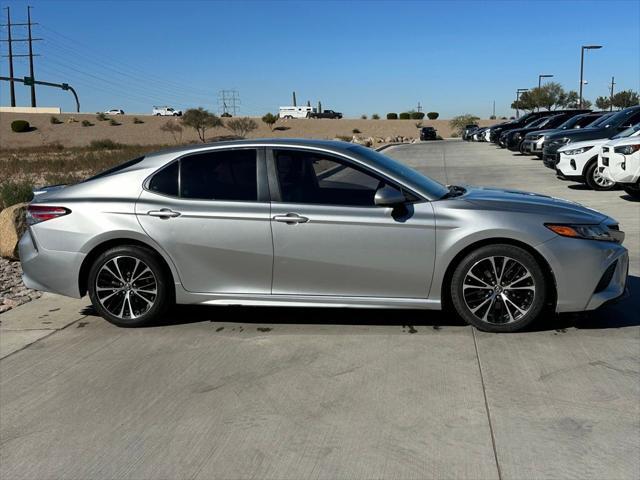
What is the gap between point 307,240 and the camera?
559 cm

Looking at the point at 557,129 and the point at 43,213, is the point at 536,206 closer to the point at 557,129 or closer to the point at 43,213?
the point at 43,213

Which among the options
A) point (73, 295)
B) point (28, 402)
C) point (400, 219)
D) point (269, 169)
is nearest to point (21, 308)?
point (73, 295)

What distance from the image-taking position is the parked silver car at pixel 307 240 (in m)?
5.45

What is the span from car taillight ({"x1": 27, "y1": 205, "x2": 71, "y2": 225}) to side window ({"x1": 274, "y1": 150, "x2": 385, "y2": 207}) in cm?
196

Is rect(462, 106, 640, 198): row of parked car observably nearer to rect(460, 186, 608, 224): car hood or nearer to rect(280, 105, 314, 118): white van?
rect(460, 186, 608, 224): car hood

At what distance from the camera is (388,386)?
460cm

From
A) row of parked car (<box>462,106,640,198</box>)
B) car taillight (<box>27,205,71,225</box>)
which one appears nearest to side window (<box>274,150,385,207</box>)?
car taillight (<box>27,205,71,225</box>)

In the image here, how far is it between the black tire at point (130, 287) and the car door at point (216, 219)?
0.65 ft

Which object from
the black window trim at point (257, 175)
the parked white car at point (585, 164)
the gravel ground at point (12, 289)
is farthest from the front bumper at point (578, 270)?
the parked white car at point (585, 164)

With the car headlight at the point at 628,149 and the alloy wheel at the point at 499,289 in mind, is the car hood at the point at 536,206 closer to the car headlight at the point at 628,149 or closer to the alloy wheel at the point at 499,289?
the alloy wheel at the point at 499,289

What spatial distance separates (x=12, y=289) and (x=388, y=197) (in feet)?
16.4

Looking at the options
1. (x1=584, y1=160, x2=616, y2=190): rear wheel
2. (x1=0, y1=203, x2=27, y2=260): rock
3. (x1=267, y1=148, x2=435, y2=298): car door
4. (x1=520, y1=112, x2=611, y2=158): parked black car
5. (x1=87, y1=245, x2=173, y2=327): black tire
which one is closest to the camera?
(x1=267, y1=148, x2=435, y2=298): car door

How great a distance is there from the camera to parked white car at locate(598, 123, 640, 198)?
12781mm

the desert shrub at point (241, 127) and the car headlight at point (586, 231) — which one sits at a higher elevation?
the desert shrub at point (241, 127)
